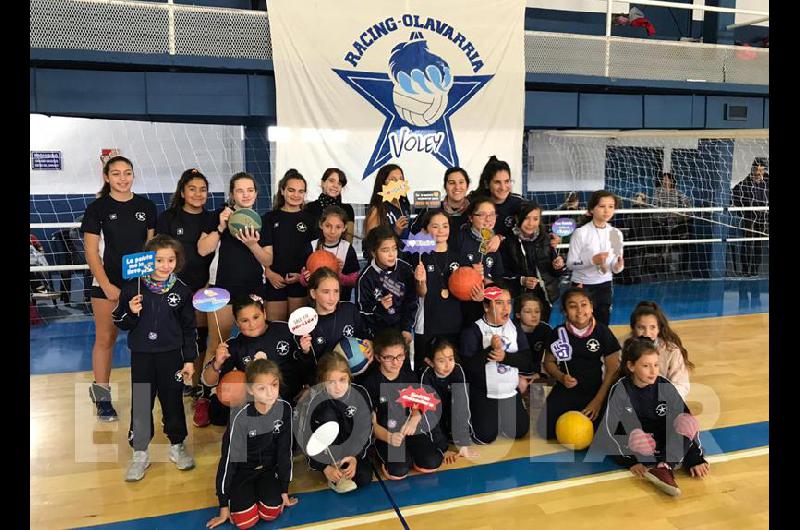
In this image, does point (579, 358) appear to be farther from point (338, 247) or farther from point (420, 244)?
point (338, 247)

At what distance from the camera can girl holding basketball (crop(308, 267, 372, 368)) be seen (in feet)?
11.8

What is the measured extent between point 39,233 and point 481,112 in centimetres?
662

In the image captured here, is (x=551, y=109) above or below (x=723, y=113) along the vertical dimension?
below

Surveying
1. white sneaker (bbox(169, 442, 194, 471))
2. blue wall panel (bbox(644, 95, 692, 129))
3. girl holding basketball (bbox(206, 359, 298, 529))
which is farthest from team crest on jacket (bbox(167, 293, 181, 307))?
blue wall panel (bbox(644, 95, 692, 129))

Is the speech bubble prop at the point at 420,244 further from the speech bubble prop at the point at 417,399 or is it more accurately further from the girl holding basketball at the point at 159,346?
the girl holding basketball at the point at 159,346

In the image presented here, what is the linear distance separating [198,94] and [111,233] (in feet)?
9.89

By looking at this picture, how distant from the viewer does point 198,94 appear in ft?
20.9

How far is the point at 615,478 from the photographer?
337 cm

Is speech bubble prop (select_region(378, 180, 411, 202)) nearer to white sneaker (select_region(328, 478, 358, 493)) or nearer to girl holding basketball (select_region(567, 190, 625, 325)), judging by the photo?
girl holding basketball (select_region(567, 190, 625, 325))

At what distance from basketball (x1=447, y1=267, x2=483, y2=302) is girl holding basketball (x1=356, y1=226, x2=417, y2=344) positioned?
0.91ft

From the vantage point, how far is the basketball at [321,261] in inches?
151

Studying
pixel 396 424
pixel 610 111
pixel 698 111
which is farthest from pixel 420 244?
pixel 698 111

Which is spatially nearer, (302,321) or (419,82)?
(302,321)

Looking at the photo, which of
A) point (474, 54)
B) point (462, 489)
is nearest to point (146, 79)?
point (474, 54)
